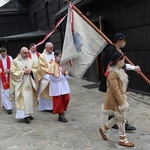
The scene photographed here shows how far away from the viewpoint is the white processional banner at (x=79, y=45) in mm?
4649

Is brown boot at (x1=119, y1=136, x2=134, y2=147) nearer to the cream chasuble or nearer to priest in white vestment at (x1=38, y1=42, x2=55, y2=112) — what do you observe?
the cream chasuble

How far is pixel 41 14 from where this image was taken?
19.8 meters

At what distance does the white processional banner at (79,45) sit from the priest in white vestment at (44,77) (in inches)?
61.8

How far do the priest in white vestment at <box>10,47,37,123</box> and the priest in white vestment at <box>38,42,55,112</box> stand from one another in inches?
11.8

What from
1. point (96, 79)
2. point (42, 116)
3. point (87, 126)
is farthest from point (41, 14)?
point (87, 126)

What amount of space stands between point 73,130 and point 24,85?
169 cm

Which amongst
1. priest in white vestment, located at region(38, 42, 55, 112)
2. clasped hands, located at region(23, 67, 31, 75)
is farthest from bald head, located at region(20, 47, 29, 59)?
priest in white vestment, located at region(38, 42, 55, 112)

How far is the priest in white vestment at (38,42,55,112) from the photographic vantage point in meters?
6.48

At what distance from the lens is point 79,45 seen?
476 cm

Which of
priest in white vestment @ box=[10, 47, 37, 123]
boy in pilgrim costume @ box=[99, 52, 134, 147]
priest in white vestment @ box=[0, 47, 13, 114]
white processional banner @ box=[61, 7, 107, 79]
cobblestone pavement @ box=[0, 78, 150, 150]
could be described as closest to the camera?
boy in pilgrim costume @ box=[99, 52, 134, 147]

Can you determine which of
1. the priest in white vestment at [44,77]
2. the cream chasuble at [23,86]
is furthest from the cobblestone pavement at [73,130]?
the cream chasuble at [23,86]

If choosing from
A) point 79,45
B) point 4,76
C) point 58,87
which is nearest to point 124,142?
point 79,45

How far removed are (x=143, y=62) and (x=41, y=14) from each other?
13671mm

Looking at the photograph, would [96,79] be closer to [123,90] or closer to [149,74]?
[149,74]
